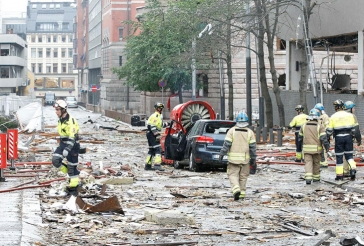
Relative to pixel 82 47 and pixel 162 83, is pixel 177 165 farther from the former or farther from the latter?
pixel 82 47

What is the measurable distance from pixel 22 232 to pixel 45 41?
570ft

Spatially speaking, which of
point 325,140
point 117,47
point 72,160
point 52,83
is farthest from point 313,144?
point 52,83

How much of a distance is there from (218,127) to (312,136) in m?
4.25

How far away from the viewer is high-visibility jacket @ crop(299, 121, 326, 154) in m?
17.7

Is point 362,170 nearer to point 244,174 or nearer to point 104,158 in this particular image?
point 244,174

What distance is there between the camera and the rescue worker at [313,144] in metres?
17.7

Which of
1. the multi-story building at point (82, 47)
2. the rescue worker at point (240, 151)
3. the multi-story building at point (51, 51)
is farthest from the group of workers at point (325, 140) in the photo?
the multi-story building at point (51, 51)

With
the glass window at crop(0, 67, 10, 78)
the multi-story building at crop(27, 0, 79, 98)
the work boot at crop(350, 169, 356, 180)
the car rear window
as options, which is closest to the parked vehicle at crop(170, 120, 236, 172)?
the car rear window

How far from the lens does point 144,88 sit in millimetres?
61781

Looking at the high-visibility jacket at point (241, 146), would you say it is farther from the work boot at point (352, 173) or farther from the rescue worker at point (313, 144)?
the work boot at point (352, 173)

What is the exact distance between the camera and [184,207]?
1415 centimetres

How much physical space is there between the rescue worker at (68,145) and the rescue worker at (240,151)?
8.47 ft

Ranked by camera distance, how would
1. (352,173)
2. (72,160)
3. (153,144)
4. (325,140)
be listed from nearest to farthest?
1. (72,160)
2. (325,140)
3. (352,173)
4. (153,144)

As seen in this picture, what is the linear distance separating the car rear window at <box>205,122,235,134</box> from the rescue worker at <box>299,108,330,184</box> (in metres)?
3.76
